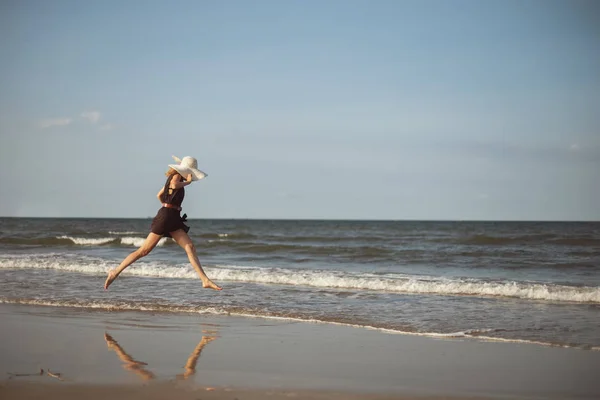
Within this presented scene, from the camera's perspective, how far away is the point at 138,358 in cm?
651

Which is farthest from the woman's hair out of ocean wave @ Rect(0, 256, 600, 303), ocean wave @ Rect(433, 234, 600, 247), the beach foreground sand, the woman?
ocean wave @ Rect(433, 234, 600, 247)

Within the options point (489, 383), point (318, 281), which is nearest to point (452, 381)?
point (489, 383)

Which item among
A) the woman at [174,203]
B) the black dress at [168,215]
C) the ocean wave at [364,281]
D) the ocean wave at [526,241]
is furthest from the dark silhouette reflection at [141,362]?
the ocean wave at [526,241]

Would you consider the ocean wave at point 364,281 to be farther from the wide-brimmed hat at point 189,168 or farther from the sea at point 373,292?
the wide-brimmed hat at point 189,168

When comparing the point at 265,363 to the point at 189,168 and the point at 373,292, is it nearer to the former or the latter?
the point at 189,168

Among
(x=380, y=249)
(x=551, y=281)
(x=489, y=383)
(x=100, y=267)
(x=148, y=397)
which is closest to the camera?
(x=148, y=397)

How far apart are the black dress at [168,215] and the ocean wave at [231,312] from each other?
2353mm

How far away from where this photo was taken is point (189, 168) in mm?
8312

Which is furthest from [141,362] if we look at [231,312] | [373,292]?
[373,292]

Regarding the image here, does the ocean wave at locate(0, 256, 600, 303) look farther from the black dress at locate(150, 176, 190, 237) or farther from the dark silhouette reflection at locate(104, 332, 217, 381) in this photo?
the dark silhouette reflection at locate(104, 332, 217, 381)

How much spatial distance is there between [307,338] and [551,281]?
36.0ft

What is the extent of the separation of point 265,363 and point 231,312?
3843 mm

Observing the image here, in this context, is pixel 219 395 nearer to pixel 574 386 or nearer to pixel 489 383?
pixel 489 383

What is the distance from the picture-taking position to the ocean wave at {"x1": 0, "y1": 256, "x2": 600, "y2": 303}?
44.7 ft
